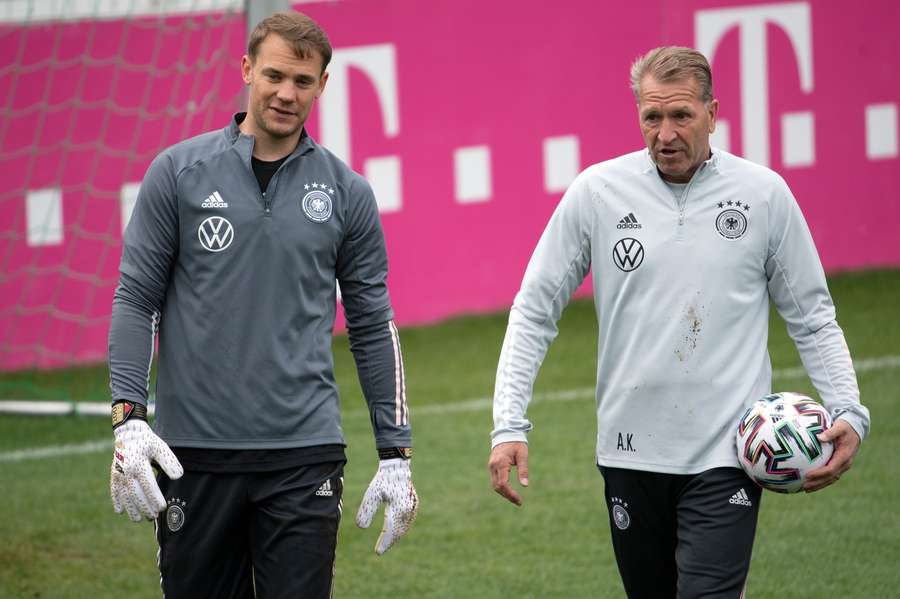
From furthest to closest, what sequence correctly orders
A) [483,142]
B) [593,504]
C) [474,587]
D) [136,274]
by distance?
[483,142] → [593,504] → [474,587] → [136,274]

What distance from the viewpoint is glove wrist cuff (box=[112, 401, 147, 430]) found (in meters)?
4.09

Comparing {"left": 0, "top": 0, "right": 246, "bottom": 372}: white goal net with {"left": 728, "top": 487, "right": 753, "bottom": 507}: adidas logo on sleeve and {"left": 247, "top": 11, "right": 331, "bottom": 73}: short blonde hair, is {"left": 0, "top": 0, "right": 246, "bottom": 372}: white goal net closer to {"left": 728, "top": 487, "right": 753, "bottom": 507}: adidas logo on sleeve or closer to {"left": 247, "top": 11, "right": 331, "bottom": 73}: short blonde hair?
{"left": 247, "top": 11, "right": 331, "bottom": 73}: short blonde hair

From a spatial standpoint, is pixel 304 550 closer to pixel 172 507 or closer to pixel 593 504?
pixel 172 507

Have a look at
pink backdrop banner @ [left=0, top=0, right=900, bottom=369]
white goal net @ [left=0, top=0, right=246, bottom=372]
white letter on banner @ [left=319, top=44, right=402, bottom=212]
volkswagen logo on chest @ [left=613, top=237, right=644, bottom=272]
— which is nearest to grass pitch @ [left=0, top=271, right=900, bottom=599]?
white goal net @ [left=0, top=0, right=246, bottom=372]

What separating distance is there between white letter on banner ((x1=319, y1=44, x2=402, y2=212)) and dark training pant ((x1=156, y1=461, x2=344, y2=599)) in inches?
272

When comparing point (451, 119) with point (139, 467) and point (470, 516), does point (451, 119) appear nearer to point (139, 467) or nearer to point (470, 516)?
point (470, 516)

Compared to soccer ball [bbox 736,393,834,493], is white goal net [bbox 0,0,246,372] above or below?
above

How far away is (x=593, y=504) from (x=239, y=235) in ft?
13.0

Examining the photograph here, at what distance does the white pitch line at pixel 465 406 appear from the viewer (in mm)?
8734

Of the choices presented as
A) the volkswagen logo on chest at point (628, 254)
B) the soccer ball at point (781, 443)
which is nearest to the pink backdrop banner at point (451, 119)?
the volkswagen logo on chest at point (628, 254)

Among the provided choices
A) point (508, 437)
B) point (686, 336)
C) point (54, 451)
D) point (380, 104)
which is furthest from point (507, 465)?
point (380, 104)

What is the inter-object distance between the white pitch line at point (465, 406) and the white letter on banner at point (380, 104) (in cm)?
201

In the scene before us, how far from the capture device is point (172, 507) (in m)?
4.23

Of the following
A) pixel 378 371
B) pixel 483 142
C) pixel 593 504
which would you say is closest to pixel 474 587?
pixel 593 504
